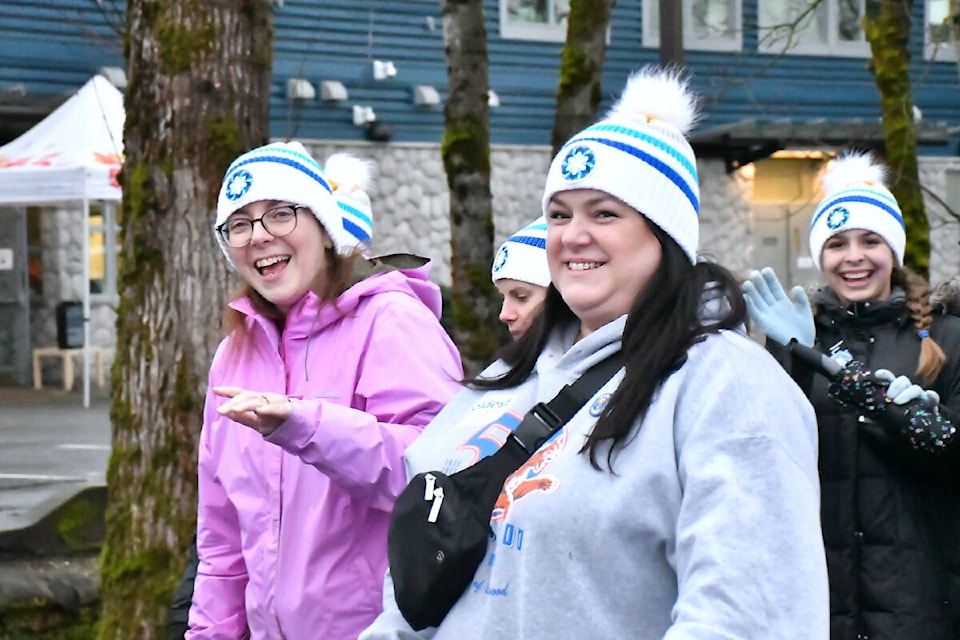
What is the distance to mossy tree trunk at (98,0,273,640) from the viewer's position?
5305 millimetres

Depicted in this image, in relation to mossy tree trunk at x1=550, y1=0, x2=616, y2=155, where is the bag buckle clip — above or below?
below

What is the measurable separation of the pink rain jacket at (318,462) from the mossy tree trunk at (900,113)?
23.9 ft

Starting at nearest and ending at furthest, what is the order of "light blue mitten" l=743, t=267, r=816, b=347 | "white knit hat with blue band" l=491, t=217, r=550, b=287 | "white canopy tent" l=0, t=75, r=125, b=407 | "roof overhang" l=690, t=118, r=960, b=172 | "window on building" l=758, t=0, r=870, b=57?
"light blue mitten" l=743, t=267, r=816, b=347 < "white knit hat with blue band" l=491, t=217, r=550, b=287 < "white canopy tent" l=0, t=75, r=125, b=407 < "roof overhang" l=690, t=118, r=960, b=172 < "window on building" l=758, t=0, r=870, b=57

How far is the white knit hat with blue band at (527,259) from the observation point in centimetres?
521

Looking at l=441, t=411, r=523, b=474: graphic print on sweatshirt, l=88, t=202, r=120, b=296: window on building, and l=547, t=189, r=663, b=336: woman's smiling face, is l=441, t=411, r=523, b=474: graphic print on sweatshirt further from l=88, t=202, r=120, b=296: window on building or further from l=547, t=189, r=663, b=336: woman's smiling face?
l=88, t=202, r=120, b=296: window on building

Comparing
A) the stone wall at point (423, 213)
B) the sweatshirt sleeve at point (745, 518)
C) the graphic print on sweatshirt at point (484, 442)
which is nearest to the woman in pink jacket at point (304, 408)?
the graphic print on sweatshirt at point (484, 442)

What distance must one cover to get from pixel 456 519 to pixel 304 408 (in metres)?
0.70

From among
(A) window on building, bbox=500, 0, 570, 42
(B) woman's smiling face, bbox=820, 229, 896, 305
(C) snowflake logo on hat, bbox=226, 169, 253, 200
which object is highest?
(A) window on building, bbox=500, 0, 570, 42

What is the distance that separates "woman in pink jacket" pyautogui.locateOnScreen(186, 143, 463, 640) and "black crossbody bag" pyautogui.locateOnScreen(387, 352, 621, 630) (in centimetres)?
56

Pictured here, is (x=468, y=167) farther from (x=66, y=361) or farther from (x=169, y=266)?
(x=66, y=361)

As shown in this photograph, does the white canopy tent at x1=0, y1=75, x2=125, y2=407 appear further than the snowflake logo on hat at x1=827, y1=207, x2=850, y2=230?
Yes

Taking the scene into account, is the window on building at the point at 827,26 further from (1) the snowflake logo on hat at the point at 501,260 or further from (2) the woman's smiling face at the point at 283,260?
(2) the woman's smiling face at the point at 283,260

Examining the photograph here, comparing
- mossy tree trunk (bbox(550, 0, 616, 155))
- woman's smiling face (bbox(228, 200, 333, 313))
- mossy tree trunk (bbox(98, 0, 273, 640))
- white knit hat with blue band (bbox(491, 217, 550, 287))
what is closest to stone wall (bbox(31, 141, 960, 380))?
mossy tree trunk (bbox(550, 0, 616, 155))

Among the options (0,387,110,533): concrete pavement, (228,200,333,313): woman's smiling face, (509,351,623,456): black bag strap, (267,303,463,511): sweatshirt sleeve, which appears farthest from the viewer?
(0,387,110,533): concrete pavement
